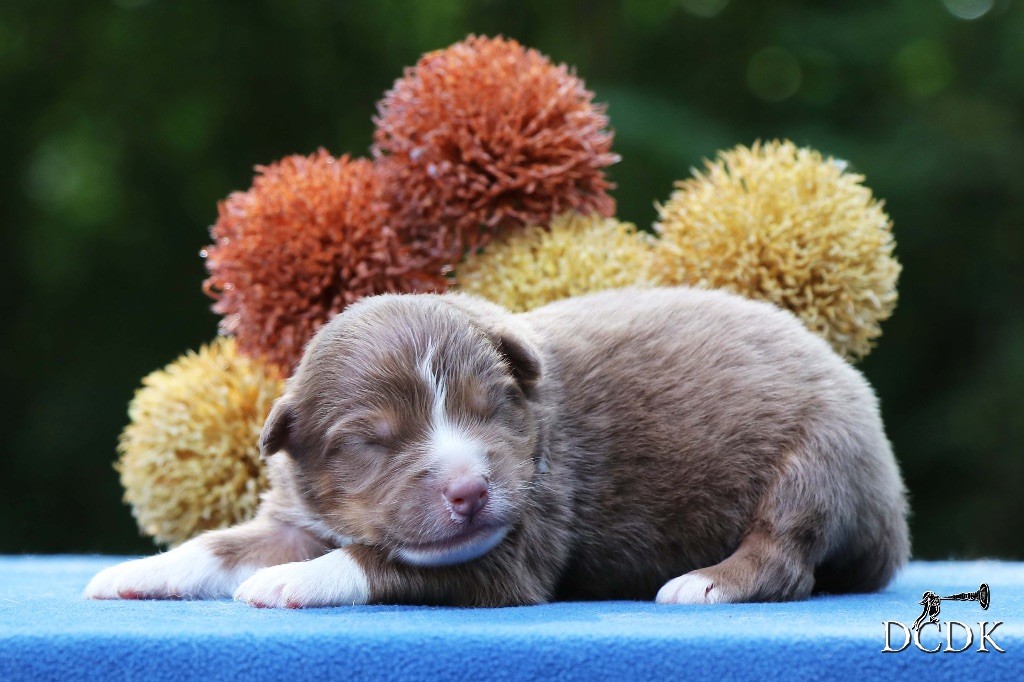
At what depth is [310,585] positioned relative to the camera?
2771 millimetres

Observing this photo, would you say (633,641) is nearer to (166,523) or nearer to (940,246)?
(166,523)

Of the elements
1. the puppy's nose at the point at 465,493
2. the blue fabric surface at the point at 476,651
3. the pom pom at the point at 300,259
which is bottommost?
the blue fabric surface at the point at 476,651

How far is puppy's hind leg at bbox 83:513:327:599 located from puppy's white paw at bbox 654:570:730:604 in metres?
0.94

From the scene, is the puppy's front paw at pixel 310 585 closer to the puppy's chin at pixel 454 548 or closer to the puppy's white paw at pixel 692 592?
the puppy's chin at pixel 454 548

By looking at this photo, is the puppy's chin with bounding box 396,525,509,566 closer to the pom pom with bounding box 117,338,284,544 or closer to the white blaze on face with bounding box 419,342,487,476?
the white blaze on face with bounding box 419,342,487,476

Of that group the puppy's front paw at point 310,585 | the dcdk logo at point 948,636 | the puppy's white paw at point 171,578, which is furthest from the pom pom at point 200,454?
the dcdk logo at point 948,636

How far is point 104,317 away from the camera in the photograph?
848 centimetres

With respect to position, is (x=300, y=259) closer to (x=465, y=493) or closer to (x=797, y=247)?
(x=465, y=493)

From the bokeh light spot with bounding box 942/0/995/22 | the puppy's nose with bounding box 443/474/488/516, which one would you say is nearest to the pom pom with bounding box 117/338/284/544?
the puppy's nose with bounding box 443/474/488/516

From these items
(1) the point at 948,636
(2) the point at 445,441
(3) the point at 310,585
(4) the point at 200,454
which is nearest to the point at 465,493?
(2) the point at 445,441

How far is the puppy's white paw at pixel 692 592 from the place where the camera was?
2.97m

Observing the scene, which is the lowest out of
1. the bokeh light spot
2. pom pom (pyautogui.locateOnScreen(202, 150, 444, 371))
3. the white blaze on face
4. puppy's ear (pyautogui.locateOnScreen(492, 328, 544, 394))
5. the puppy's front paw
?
the puppy's front paw

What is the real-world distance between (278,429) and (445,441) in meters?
0.46

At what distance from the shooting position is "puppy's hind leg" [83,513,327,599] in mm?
3119
